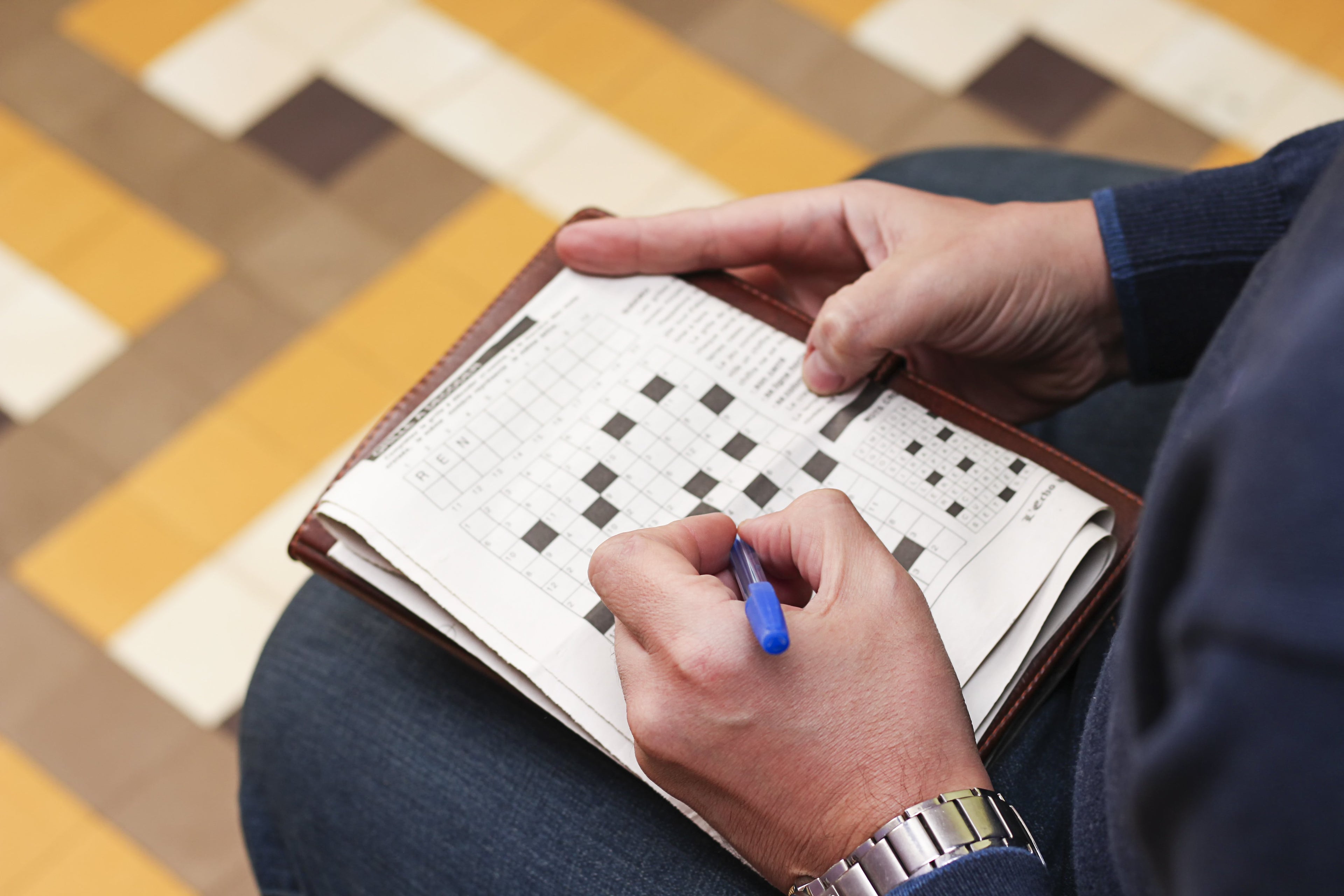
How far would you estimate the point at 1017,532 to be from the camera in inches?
29.0

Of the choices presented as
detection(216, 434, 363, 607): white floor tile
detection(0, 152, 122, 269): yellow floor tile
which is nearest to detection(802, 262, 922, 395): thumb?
detection(216, 434, 363, 607): white floor tile

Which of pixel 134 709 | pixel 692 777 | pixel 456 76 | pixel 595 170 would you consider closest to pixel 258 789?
pixel 692 777

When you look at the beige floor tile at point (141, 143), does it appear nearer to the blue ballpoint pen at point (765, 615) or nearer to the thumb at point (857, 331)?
the thumb at point (857, 331)

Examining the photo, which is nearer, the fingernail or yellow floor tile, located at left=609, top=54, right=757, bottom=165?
the fingernail

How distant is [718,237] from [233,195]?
4.00 ft

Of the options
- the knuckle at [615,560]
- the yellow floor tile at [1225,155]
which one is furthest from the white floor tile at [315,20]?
A: the knuckle at [615,560]

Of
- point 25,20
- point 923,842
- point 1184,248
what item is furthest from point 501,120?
point 923,842

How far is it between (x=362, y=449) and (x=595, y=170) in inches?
44.9

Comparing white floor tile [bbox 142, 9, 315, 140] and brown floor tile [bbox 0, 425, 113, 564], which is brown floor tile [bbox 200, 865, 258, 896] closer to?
brown floor tile [bbox 0, 425, 113, 564]

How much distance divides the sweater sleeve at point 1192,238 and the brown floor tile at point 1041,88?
106 cm

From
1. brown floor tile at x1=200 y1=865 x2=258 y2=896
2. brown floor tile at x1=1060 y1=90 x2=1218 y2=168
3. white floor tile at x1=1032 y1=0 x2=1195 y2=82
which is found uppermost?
white floor tile at x1=1032 y1=0 x2=1195 y2=82

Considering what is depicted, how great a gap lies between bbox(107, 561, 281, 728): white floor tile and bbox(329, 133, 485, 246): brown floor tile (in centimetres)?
63

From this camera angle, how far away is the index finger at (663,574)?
2.07ft

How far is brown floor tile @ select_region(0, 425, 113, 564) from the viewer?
5.01ft
